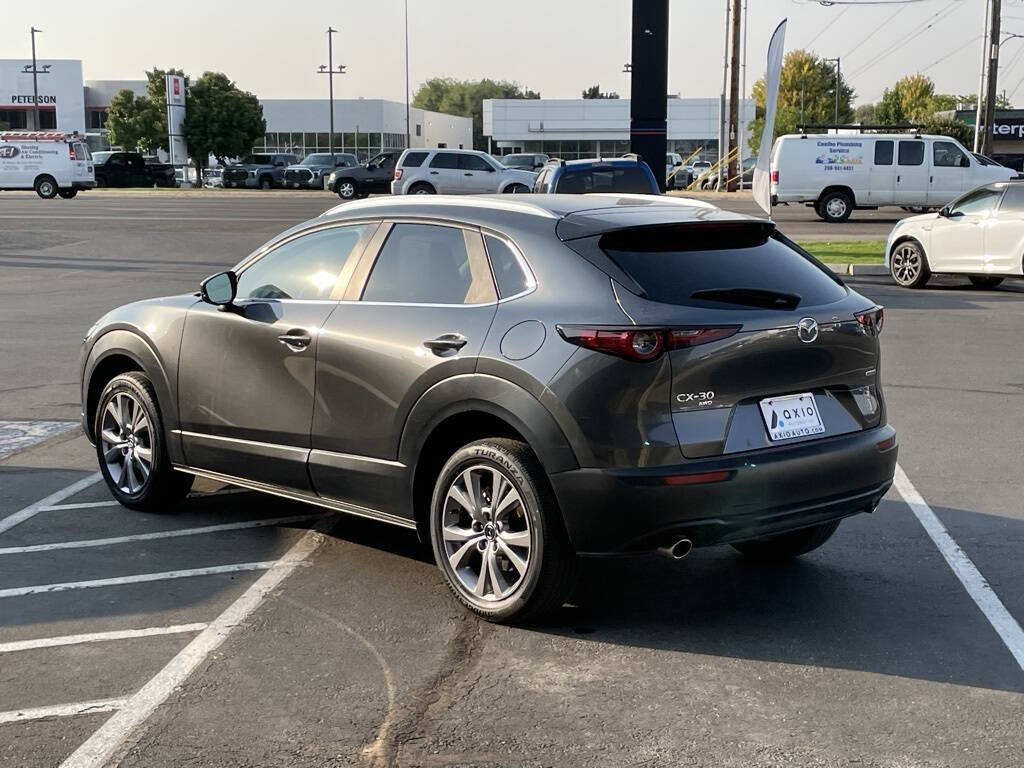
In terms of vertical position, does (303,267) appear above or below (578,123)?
below

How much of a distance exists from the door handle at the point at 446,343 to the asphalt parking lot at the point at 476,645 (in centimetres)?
109

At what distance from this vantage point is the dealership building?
3757 inches

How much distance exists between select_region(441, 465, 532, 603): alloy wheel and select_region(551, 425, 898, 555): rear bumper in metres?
0.29

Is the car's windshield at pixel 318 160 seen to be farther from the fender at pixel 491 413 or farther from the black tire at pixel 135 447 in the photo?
the fender at pixel 491 413

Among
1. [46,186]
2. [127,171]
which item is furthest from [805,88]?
[46,186]

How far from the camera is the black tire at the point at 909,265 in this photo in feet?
58.6

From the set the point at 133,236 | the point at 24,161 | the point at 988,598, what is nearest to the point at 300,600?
the point at 988,598

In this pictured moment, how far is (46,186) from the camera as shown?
158 feet

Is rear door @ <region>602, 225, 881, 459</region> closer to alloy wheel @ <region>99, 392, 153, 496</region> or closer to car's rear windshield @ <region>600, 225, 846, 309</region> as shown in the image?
car's rear windshield @ <region>600, 225, 846, 309</region>

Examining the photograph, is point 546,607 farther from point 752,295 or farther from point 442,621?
point 752,295

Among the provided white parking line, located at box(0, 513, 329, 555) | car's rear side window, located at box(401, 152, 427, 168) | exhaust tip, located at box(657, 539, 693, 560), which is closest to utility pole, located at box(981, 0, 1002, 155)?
car's rear side window, located at box(401, 152, 427, 168)

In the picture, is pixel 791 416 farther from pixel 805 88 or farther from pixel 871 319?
pixel 805 88

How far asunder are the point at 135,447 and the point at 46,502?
70 centimetres

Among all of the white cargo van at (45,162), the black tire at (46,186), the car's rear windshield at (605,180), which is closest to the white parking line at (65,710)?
the car's rear windshield at (605,180)
